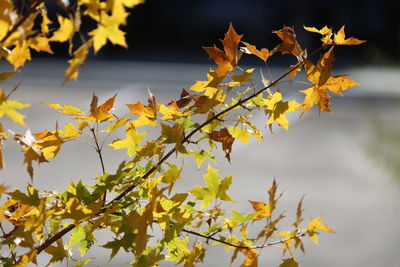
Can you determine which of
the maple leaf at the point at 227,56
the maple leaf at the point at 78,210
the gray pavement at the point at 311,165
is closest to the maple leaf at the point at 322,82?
the maple leaf at the point at 227,56

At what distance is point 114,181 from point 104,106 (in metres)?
0.15

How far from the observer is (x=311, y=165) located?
242 inches

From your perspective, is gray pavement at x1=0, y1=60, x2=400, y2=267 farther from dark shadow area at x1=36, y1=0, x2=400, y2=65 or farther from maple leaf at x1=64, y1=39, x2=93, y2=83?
maple leaf at x1=64, y1=39, x2=93, y2=83

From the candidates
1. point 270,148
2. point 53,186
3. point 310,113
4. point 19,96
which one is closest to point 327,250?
point 53,186

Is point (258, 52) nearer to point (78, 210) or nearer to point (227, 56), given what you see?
point (227, 56)

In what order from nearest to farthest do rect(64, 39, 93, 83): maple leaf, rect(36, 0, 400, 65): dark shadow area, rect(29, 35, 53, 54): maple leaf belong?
rect(64, 39, 93, 83): maple leaf, rect(29, 35, 53, 54): maple leaf, rect(36, 0, 400, 65): dark shadow area

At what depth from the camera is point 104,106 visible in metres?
1.16

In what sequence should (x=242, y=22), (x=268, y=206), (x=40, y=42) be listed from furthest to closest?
(x=242, y=22) → (x=268, y=206) → (x=40, y=42)

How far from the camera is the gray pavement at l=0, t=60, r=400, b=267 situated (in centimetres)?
422

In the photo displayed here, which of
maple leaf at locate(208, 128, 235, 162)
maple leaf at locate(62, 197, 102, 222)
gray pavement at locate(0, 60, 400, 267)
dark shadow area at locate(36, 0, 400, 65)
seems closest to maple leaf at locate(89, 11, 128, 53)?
maple leaf at locate(62, 197, 102, 222)

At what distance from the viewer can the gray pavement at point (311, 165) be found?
13.8 feet

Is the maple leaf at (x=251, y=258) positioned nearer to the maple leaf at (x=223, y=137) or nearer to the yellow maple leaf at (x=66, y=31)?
the maple leaf at (x=223, y=137)

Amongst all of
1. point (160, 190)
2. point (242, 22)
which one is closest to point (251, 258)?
point (160, 190)

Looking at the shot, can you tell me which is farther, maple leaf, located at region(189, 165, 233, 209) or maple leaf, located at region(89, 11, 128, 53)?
maple leaf, located at region(189, 165, 233, 209)
